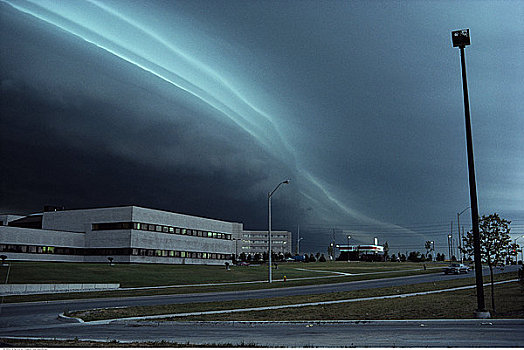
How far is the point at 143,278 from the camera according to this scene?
2090 inches

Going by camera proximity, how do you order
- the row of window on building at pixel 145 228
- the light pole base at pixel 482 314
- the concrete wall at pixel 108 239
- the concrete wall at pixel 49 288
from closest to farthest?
the light pole base at pixel 482 314 → the concrete wall at pixel 49 288 → the concrete wall at pixel 108 239 → the row of window on building at pixel 145 228

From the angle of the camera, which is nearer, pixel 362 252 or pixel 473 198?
pixel 473 198

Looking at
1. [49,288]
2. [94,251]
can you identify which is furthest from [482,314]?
[94,251]

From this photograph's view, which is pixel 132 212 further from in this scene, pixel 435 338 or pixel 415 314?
pixel 435 338

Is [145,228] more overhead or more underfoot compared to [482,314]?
more overhead

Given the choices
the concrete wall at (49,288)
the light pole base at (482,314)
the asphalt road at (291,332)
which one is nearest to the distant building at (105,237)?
the concrete wall at (49,288)

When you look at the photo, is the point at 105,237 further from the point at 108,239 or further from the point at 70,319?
the point at 70,319

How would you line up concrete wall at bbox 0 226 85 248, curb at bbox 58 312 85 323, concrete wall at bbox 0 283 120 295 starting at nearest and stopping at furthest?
curb at bbox 58 312 85 323
concrete wall at bbox 0 283 120 295
concrete wall at bbox 0 226 85 248

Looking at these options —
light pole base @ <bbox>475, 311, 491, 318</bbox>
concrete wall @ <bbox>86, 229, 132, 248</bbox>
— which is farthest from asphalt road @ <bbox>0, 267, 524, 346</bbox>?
concrete wall @ <bbox>86, 229, 132, 248</bbox>

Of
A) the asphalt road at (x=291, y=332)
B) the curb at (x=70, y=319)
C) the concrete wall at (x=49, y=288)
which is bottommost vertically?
the concrete wall at (x=49, y=288)

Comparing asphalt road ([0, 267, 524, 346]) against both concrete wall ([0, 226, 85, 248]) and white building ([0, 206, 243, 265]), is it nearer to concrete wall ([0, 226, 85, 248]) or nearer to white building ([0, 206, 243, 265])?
concrete wall ([0, 226, 85, 248])

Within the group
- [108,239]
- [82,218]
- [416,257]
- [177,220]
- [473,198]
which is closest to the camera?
[473,198]

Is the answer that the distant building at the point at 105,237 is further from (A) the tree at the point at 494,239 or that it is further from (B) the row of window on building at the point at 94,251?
(A) the tree at the point at 494,239

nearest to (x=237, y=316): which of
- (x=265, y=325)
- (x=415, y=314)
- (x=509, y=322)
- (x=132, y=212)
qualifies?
(x=265, y=325)
